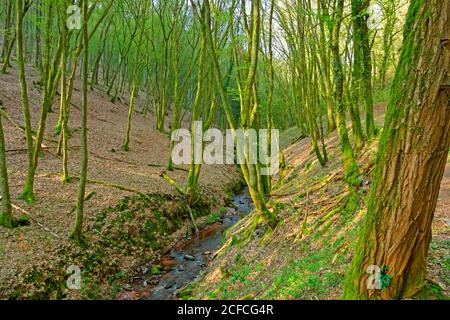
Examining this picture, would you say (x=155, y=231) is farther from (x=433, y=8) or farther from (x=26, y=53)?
(x=26, y=53)

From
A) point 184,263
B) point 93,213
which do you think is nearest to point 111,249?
point 93,213

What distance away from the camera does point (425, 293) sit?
330 cm

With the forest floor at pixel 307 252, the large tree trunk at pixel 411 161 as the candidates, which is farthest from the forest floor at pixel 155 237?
the large tree trunk at pixel 411 161

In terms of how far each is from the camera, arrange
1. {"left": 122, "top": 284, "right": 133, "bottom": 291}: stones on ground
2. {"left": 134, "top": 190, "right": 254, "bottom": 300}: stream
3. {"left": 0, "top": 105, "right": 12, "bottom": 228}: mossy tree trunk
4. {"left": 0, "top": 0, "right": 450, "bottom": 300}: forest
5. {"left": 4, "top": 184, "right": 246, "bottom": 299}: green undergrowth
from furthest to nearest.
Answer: {"left": 134, "top": 190, "right": 254, "bottom": 300}: stream, {"left": 122, "top": 284, "right": 133, "bottom": 291}: stones on ground, {"left": 0, "top": 105, "right": 12, "bottom": 228}: mossy tree trunk, {"left": 4, "top": 184, "right": 246, "bottom": 299}: green undergrowth, {"left": 0, "top": 0, "right": 450, "bottom": 300}: forest

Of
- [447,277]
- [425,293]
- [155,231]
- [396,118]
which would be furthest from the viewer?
[155,231]

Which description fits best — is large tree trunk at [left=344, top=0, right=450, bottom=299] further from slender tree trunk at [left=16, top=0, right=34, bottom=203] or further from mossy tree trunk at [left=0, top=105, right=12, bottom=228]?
slender tree trunk at [left=16, top=0, right=34, bottom=203]

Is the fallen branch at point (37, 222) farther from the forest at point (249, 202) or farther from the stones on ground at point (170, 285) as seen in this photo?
the stones on ground at point (170, 285)

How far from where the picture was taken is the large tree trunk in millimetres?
2736

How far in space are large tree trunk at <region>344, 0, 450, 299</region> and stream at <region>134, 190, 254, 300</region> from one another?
517 cm

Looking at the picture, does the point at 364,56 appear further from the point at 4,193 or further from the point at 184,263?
the point at 4,193

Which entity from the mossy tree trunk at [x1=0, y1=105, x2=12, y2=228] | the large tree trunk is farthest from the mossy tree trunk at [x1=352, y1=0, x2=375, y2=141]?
the mossy tree trunk at [x1=0, y1=105, x2=12, y2=228]

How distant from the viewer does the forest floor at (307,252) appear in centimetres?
450

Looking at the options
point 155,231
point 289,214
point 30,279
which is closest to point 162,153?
point 155,231
